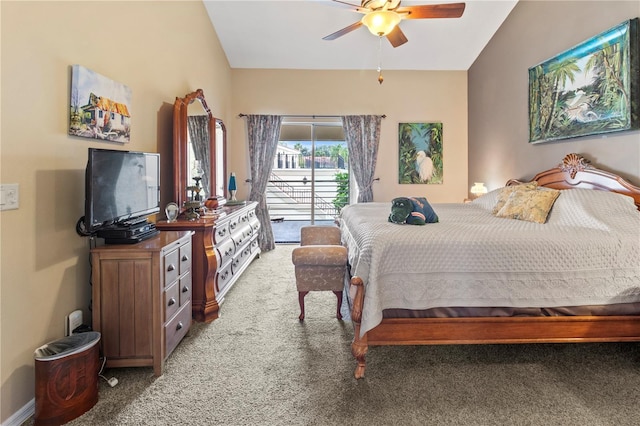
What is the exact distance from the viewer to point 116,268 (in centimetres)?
193

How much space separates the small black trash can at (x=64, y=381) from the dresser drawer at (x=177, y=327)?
16.2 inches

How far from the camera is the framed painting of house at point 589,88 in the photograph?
2666 mm

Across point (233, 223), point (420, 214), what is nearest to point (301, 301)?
point (420, 214)

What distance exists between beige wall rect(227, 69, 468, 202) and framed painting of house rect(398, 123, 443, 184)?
0.10 meters

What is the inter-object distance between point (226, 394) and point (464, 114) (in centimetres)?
552

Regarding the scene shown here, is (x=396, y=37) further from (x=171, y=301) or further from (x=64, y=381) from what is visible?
(x=64, y=381)

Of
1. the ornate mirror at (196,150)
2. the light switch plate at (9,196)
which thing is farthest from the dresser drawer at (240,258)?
the light switch plate at (9,196)

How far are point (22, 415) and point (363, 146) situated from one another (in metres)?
4.95

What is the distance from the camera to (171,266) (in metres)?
2.14

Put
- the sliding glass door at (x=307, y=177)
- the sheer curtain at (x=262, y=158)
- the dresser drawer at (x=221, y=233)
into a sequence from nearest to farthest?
the dresser drawer at (x=221, y=233)
the sheer curtain at (x=262, y=158)
the sliding glass door at (x=307, y=177)

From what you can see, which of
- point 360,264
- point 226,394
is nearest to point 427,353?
point 360,264

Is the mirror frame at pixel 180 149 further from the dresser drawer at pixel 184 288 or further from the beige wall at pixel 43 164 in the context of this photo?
the dresser drawer at pixel 184 288

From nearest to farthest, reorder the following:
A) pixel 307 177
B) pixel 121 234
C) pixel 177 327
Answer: pixel 121 234 < pixel 177 327 < pixel 307 177

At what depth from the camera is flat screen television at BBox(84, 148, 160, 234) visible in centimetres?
184
